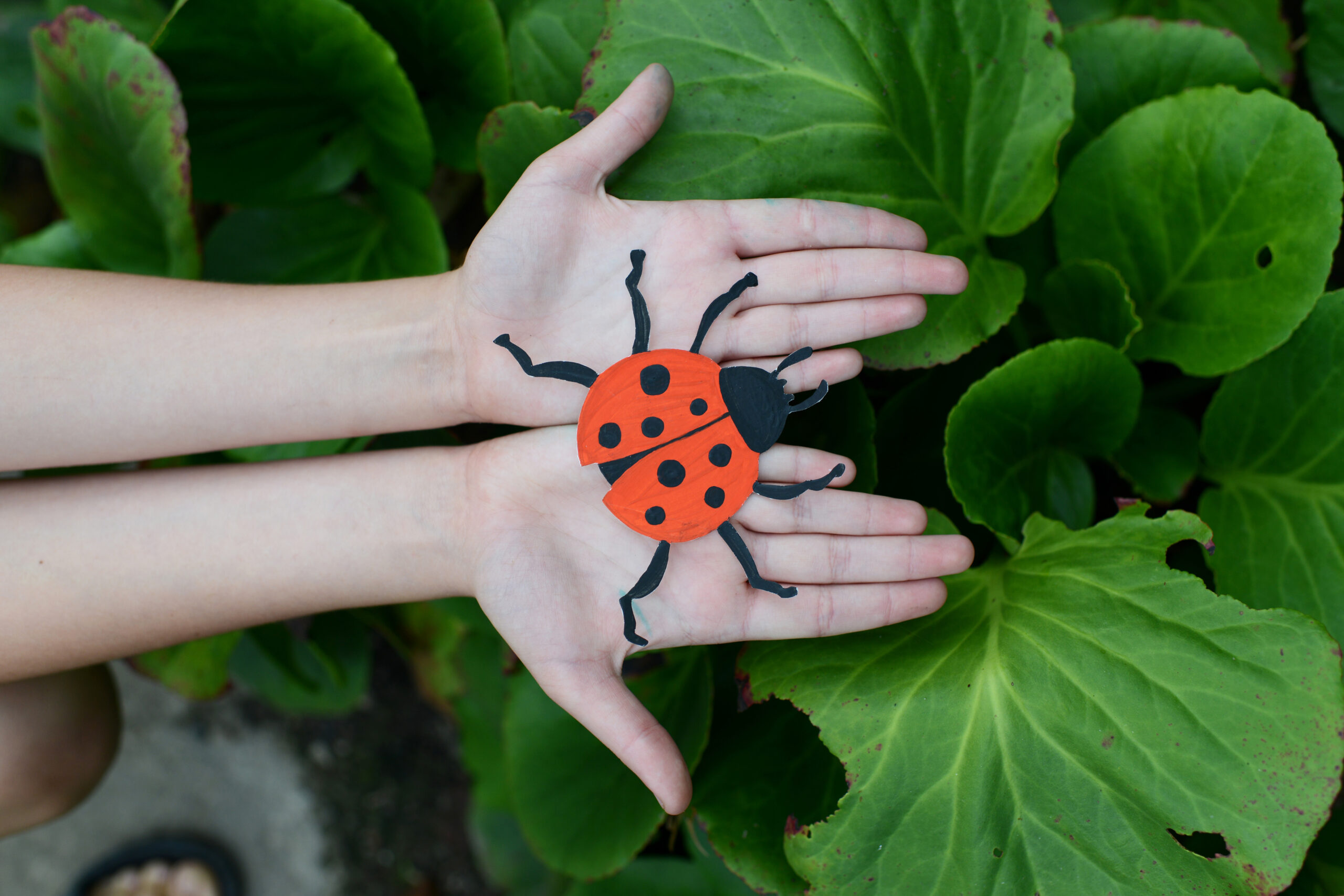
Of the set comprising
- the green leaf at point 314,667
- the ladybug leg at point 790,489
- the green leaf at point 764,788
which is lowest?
the green leaf at point 314,667

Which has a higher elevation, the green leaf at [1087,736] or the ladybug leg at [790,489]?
the ladybug leg at [790,489]

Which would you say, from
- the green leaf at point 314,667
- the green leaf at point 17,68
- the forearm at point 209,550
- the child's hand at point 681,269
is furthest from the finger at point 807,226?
the green leaf at point 17,68

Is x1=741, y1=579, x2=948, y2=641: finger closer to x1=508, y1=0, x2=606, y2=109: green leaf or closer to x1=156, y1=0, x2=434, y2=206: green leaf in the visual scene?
x1=508, y1=0, x2=606, y2=109: green leaf

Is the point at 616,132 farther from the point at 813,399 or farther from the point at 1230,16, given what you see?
the point at 1230,16

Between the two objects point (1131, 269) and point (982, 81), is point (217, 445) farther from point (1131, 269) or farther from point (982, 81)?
point (1131, 269)

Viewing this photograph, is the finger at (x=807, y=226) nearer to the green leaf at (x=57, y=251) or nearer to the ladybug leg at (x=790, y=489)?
the ladybug leg at (x=790, y=489)

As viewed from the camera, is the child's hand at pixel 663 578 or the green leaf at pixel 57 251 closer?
the child's hand at pixel 663 578

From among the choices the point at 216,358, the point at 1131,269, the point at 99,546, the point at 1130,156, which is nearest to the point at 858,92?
the point at 1130,156
